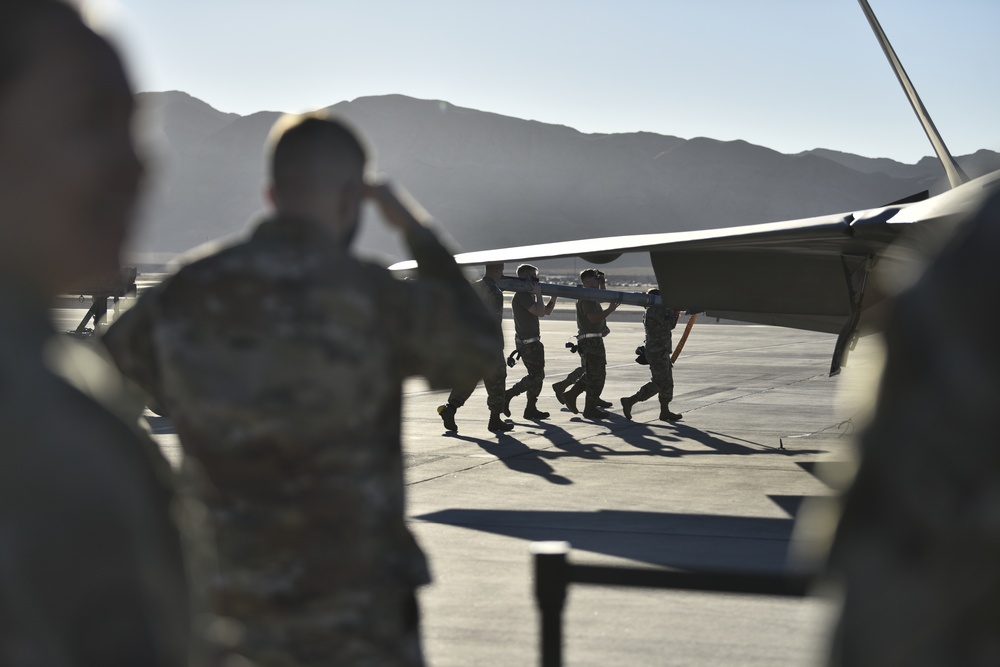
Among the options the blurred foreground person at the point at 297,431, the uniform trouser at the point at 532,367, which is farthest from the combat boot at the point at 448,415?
the blurred foreground person at the point at 297,431

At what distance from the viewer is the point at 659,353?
51.5 feet

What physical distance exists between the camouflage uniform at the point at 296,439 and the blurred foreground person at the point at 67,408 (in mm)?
1596

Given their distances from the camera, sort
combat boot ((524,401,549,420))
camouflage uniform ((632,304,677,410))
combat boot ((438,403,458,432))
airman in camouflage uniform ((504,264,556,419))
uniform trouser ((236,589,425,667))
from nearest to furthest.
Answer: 1. uniform trouser ((236,589,425,667))
2. combat boot ((438,403,458,432))
3. airman in camouflage uniform ((504,264,556,419))
4. camouflage uniform ((632,304,677,410))
5. combat boot ((524,401,549,420))

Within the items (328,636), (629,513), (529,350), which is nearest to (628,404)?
(529,350)

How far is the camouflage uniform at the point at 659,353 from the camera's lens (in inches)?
606

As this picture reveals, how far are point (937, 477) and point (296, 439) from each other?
6.20ft

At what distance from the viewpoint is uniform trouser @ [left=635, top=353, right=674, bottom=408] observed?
15.5 metres

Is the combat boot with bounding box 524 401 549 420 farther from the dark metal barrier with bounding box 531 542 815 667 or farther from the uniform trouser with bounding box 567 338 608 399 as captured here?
the dark metal barrier with bounding box 531 542 815 667

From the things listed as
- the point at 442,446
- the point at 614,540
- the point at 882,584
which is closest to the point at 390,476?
the point at 882,584

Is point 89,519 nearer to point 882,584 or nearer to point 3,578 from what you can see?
point 3,578

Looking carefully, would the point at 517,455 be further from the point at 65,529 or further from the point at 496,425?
the point at 65,529

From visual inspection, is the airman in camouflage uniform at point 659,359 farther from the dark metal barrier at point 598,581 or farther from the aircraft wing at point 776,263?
the dark metal barrier at point 598,581

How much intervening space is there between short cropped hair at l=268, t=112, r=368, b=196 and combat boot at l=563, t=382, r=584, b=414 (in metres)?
13.3

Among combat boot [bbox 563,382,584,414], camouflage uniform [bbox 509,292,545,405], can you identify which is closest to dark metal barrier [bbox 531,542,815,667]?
camouflage uniform [bbox 509,292,545,405]
